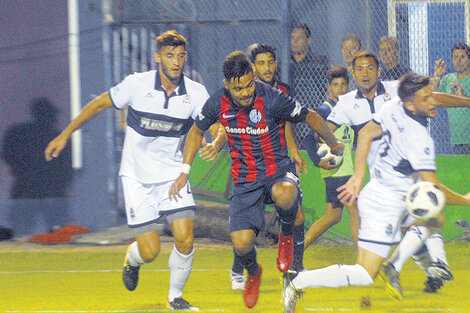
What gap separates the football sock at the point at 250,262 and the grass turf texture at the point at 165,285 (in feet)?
→ 1.09

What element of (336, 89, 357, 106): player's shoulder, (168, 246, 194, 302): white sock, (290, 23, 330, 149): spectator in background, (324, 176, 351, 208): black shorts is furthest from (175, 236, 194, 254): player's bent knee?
(290, 23, 330, 149): spectator in background

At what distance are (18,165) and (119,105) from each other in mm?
5362

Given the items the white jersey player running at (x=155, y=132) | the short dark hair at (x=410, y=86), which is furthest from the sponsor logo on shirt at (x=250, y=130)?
the short dark hair at (x=410, y=86)

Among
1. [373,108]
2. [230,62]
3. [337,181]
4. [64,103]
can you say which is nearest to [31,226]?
[64,103]

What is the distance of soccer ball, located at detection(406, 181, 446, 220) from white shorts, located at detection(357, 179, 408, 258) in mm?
160

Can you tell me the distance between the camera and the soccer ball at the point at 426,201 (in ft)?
18.9

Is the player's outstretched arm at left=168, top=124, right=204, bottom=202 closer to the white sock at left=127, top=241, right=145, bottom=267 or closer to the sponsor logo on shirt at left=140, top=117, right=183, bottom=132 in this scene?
the sponsor logo on shirt at left=140, top=117, right=183, bottom=132

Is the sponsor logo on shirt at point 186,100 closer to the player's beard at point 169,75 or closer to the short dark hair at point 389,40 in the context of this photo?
the player's beard at point 169,75

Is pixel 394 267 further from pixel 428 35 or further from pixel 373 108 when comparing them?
pixel 428 35

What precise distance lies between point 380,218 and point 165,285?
2609mm

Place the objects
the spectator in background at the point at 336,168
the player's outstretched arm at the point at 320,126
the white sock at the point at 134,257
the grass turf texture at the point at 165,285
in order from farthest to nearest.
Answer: the spectator in background at the point at 336,168, the white sock at the point at 134,257, the grass turf texture at the point at 165,285, the player's outstretched arm at the point at 320,126

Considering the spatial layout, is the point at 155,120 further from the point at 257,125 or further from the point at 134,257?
the point at 134,257

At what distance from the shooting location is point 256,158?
243 inches

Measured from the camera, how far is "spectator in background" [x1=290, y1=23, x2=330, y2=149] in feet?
34.0
